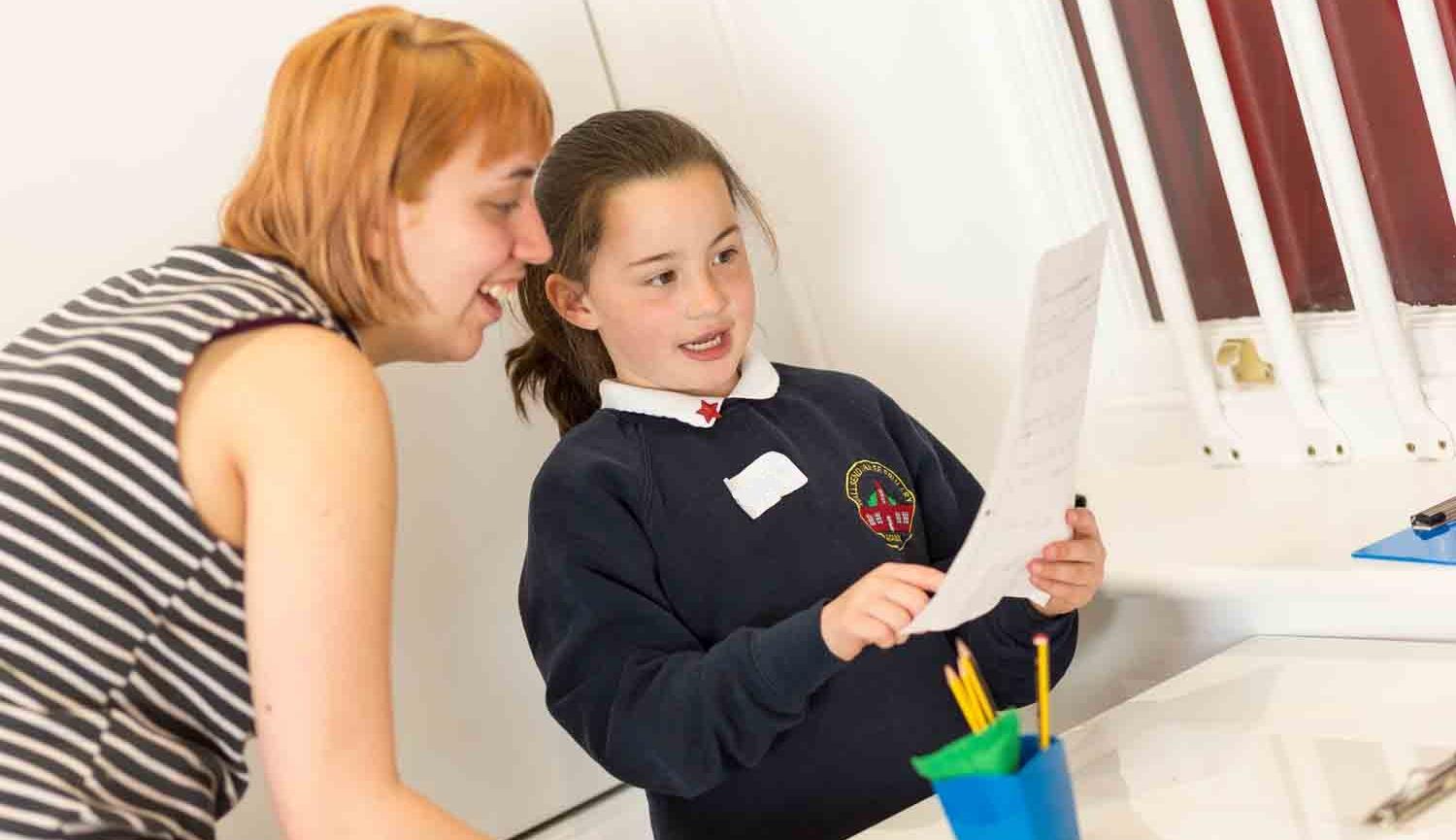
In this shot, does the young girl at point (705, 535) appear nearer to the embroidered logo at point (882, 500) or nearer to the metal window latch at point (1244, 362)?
the embroidered logo at point (882, 500)

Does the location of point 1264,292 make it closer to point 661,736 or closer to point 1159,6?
point 1159,6

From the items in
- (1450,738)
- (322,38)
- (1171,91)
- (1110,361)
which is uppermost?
(322,38)

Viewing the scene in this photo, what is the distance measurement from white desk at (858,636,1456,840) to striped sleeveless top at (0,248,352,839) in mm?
450

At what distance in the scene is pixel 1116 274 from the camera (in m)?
1.64

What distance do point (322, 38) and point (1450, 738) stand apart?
2.65 ft

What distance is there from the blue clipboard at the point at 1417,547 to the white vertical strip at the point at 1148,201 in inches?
12.0

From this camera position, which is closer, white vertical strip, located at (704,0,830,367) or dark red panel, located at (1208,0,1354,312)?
dark red panel, located at (1208,0,1354,312)

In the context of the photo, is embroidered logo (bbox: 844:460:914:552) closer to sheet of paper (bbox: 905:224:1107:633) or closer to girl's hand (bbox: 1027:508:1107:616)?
girl's hand (bbox: 1027:508:1107:616)

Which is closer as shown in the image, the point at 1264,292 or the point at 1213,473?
the point at 1264,292

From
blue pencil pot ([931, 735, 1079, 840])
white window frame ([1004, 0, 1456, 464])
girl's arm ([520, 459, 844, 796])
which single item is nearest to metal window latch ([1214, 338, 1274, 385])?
white window frame ([1004, 0, 1456, 464])

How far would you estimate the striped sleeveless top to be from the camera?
93cm

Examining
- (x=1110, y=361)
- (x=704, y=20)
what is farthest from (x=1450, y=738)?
(x=704, y=20)

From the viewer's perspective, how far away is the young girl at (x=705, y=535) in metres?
1.28

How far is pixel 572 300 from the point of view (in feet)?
4.67
